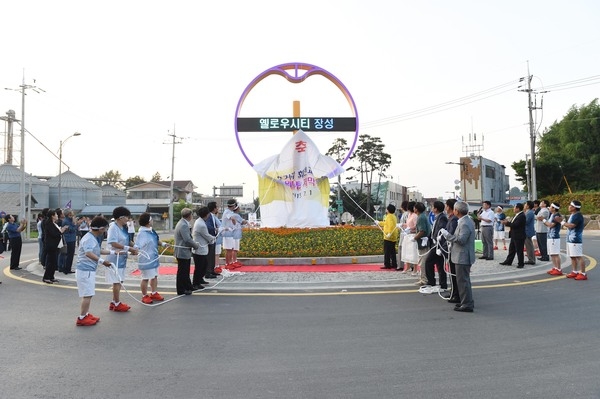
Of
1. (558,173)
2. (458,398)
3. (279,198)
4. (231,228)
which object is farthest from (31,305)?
(558,173)

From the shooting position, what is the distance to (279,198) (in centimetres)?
1830

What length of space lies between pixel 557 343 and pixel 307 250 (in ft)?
27.9

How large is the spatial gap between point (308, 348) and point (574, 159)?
5037cm

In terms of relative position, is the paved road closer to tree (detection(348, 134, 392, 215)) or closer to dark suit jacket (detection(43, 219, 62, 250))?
dark suit jacket (detection(43, 219, 62, 250))

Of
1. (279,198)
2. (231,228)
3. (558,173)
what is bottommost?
(231,228)

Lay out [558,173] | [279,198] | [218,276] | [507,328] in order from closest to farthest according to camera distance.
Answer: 1. [507,328]
2. [218,276]
3. [279,198]
4. [558,173]

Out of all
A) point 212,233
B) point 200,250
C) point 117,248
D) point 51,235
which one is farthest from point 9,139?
point 117,248

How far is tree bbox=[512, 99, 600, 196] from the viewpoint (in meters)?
46.6

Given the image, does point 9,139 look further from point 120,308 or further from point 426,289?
point 426,289

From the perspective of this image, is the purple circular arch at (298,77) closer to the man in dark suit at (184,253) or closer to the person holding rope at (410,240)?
the person holding rope at (410,240)

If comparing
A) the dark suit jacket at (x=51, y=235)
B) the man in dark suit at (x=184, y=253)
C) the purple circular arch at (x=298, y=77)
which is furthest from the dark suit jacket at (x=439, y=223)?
the purple circular arch at (x=298, y=77)

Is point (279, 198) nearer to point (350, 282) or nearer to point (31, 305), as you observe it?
point (350, 282)

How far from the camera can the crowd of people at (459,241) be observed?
24.3 ft

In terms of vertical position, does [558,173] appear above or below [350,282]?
above
